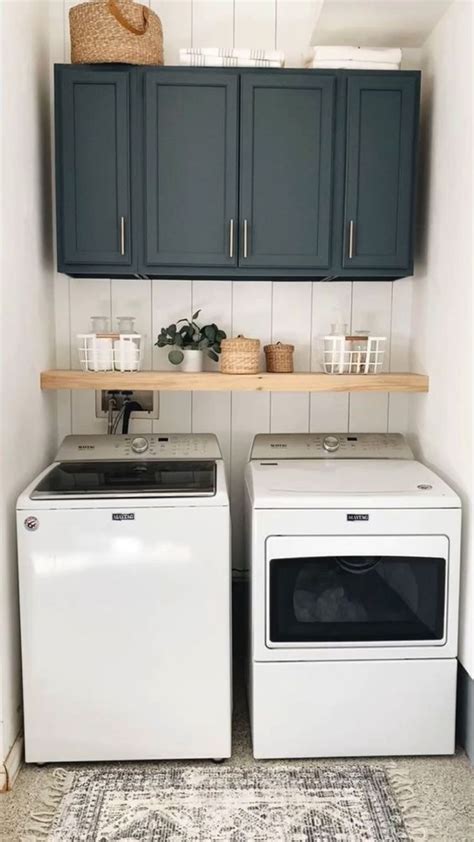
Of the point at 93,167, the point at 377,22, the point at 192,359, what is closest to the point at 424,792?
the point at 192,359

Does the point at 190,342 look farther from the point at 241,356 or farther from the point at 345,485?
the point at 345,485

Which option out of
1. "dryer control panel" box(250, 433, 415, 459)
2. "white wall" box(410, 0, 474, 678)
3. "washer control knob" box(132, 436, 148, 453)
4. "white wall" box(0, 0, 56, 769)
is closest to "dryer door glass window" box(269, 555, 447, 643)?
"white wall" box(410, 0, 474, 678)

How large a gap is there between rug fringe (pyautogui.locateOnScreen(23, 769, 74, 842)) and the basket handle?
87.5 inches

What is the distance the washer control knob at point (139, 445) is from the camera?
2.70 metres

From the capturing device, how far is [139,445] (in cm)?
271

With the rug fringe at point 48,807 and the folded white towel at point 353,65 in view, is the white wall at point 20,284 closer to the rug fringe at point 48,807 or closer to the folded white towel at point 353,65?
the rug fringe at point 48,807

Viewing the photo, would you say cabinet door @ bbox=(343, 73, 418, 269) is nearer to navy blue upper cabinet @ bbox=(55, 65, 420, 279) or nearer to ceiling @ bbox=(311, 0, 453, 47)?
navy blue upper cabinet @ bbox=(55, 65, 420, 279)

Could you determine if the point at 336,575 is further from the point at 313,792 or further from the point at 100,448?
the point at 100,448

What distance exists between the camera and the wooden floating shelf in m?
2.61

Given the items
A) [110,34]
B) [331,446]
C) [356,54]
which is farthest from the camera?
[331,446]

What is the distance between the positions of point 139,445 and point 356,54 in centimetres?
152

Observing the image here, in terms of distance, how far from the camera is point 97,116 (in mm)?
2551

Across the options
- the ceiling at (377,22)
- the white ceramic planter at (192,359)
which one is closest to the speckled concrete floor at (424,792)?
the white ceramic planter at (192,359)

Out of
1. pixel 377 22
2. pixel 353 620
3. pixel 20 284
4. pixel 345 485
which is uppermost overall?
pixel 377 22
